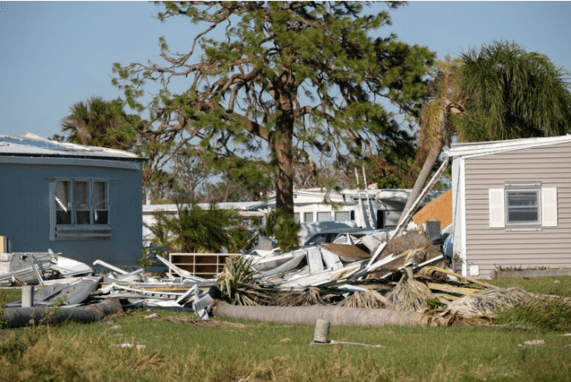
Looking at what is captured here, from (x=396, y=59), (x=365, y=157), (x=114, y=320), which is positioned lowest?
(x=114, y=320)

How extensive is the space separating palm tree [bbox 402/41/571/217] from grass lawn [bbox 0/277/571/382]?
15.9 metres

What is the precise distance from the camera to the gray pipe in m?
11.8

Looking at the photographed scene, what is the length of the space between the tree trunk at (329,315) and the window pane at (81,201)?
12040 mm

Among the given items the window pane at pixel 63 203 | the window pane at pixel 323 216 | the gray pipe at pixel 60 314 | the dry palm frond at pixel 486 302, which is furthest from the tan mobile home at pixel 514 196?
the window pane at pixel 323 216

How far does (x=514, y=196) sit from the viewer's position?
2259 cm

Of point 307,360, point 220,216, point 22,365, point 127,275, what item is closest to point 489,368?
point 307,360

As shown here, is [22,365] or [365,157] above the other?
[365,157]

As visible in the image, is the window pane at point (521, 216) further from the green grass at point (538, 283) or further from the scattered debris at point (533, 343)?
the scattered debris at point (533, 343)

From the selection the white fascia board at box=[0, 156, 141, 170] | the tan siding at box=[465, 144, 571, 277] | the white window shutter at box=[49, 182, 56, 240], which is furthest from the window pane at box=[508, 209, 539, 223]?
the white window shutter at box=[49, 182, 56, 240]

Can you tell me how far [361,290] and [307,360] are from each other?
17.7ft

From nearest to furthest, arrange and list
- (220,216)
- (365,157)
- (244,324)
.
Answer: (244,324) → (220,216) → (365,157)

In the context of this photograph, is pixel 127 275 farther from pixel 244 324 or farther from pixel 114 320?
pixel 244 324

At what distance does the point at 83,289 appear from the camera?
14789mm

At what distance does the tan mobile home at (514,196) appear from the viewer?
22.5 metres
